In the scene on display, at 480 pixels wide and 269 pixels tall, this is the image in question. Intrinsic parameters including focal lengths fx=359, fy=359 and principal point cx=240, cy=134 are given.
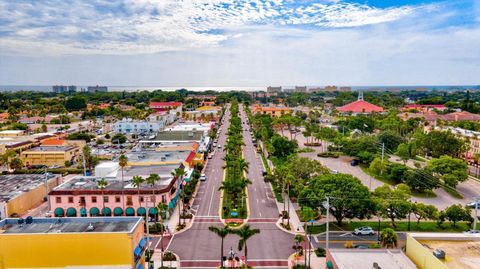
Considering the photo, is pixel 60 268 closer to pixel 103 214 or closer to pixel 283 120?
pixel 103 214

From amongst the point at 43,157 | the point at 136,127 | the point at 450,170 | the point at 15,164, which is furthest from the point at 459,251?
the point at 136,127

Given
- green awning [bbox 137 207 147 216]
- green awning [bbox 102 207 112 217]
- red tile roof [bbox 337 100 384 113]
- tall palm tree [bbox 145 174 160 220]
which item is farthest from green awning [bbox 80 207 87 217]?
red tile roof [bbox 337 100 384 113]

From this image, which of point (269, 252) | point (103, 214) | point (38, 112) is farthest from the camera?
point (38, 112)

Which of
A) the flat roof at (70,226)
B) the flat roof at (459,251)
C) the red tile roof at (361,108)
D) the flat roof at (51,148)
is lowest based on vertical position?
the flat roof at (51,148)

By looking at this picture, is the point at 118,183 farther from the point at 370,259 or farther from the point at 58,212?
the point at 370,259

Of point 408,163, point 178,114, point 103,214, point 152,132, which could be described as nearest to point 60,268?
point 103,214

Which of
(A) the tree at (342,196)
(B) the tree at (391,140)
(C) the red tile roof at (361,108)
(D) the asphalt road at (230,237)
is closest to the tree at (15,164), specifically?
(D) the asphalt road at (230,237)

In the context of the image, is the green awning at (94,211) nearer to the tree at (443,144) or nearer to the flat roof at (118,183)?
the flat roof at (118,183)
